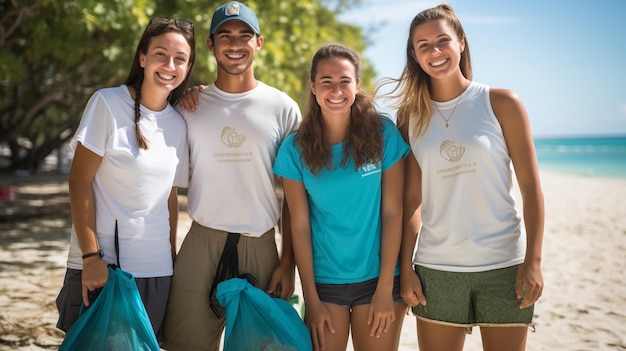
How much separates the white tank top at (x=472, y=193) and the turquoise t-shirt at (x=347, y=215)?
29 cm

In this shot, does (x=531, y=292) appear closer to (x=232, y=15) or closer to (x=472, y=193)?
(x=472, y=193)

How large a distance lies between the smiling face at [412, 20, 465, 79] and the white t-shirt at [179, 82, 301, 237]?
3.27 ft

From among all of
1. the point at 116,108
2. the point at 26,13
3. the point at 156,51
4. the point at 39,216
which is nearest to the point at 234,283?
the point at 116,108

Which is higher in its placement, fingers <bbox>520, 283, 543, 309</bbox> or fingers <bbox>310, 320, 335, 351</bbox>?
fingers <bbox>520, 283, 543, 309</bbox>

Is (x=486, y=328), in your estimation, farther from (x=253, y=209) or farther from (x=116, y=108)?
(x=116, y=108)

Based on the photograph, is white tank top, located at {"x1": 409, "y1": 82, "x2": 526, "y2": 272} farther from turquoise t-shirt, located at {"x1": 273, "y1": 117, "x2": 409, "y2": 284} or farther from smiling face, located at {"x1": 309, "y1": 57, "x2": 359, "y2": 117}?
smiling face, located at {"x1": 309, "y1": 57, "x2": 359, "y2": 117}

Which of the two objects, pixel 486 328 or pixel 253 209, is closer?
pixel 486 328

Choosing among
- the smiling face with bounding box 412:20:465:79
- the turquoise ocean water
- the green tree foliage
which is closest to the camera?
the smiling face with bounding box 412:20:465:79

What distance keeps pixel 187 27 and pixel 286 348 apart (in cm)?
190

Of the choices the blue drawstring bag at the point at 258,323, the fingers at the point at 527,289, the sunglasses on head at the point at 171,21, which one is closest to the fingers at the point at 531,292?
the fingers at the point at 527,289

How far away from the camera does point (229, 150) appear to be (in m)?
3.32

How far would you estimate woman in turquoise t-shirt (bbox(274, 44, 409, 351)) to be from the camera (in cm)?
307

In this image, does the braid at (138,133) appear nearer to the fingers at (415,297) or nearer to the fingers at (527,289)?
the fingers at (415,297)

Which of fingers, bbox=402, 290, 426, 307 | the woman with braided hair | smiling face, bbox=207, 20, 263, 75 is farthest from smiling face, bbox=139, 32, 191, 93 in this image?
fingers, bbox=402, 290, 426, 307
